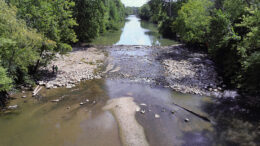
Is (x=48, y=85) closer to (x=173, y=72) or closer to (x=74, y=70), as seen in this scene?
(x=74, y=70)

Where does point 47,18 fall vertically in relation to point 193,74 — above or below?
above

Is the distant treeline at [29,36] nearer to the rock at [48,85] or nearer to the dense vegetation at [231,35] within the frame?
the rock at [48,85]

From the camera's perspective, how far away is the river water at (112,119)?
10414 mm

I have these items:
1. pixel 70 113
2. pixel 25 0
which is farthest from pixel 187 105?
pixel 25 0

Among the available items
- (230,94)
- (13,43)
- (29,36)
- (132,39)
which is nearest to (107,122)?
(13,43)

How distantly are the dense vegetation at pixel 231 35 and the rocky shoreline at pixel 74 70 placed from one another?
1307cm

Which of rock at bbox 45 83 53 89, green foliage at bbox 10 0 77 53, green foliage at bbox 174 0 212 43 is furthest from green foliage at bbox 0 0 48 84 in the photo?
green foliage at bbox 174 0 212 43

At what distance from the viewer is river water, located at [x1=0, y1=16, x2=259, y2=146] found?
410 inches

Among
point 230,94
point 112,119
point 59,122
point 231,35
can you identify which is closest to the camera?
point 59,122

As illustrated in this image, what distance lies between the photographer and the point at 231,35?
18.1 m

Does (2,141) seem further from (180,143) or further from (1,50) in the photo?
(180,143)

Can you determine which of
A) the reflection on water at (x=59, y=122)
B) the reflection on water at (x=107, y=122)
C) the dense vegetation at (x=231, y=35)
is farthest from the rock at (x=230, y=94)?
the reflection on water at (x=59, y=122)

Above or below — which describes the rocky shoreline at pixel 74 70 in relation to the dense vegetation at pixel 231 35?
below

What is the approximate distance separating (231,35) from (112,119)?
14.3 m
